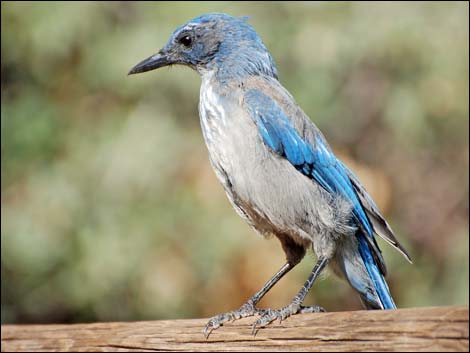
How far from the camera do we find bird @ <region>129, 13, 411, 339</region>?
3748 millimetres

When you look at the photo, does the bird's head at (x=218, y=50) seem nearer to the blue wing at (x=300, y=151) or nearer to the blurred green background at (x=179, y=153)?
the blue wing at (x=300, y=151)

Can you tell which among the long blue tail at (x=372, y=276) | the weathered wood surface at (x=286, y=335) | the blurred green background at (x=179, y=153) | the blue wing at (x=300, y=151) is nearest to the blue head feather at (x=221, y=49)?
the blue wing at (x=300, y=151)

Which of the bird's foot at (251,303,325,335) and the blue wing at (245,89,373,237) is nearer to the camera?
the bird's foot at (251,303,325,335)

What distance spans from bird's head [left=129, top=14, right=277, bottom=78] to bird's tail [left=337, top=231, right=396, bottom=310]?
2.76ft

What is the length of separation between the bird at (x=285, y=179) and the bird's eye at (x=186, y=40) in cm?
26

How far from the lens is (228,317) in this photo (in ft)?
11.2

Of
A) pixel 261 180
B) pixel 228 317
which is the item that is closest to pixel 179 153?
pixel 261 180

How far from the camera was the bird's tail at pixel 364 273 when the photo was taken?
3936 mm

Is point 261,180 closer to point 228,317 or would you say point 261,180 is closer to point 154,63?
point 228,317

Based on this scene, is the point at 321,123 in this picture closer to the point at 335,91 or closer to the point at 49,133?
the point at 335,91

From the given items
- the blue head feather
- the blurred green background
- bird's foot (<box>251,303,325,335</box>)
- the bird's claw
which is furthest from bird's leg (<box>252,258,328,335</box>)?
the blurred green background

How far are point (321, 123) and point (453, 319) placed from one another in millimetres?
3394

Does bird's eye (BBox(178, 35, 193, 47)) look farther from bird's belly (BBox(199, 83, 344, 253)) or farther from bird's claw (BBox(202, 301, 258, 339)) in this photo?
bird's claw (BBox(202, 301, 258, 339))

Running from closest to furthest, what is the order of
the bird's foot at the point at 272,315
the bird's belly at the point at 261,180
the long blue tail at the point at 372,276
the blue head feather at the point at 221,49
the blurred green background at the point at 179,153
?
the bird's foot at the point at 272,315, the bird's belly at the point at 261,180, the long blue tail at the point at 372,276, the blue head feather at the point at 221,49, the blurred green background at the point at 179,153
